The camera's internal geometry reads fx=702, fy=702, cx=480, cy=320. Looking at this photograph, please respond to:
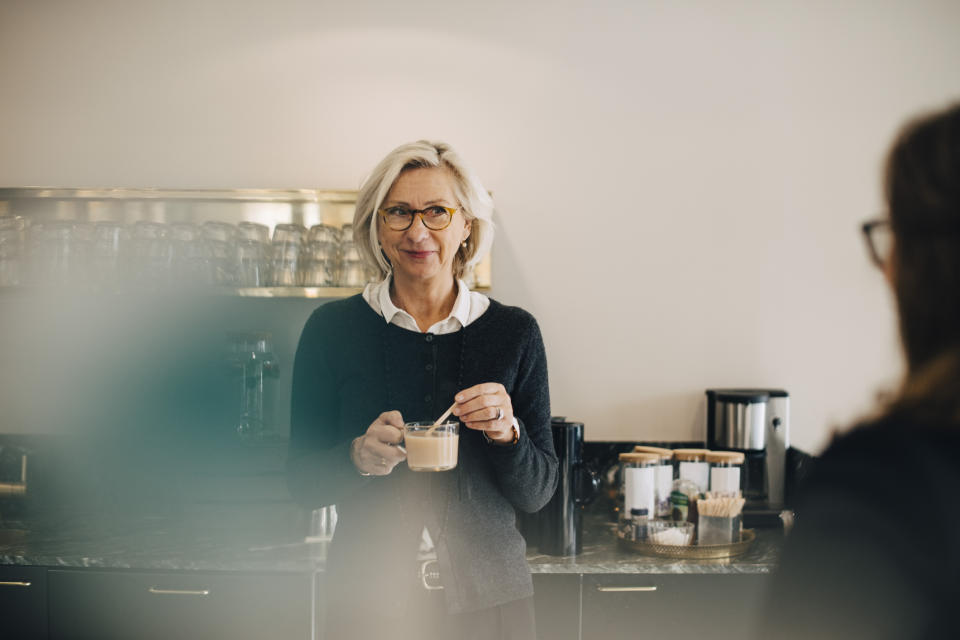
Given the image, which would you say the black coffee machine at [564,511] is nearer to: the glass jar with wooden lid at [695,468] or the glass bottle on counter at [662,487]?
the glass bottle on counter at [662,487]

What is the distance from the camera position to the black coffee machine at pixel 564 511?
2.12 m

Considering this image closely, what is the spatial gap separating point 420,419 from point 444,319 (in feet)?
0.83

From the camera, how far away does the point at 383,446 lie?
1.45 meters

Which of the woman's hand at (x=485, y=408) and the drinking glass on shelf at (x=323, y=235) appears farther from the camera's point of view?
the drinking glass on shelf at (x=323, y=235)

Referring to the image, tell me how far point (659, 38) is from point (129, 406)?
8.37 feet

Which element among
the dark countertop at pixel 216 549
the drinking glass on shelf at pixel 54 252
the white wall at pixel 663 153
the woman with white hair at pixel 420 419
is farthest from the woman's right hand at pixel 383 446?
the drinking glass on shelf at pixel 54 252

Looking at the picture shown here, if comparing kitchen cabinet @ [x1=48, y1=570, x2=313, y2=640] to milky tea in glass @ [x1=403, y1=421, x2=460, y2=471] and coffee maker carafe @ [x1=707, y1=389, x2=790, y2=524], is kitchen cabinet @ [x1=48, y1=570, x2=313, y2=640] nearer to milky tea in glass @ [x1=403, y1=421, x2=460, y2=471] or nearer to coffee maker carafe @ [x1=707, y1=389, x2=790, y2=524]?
milky tea in glass @ [x1=403, y1=421, x2=460, y2=471]

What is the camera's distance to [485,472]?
5.43ft

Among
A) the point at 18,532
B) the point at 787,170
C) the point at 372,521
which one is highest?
the point at 787,170

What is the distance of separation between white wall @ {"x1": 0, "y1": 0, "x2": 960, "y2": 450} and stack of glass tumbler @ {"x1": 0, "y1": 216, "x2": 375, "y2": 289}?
0.39 meters

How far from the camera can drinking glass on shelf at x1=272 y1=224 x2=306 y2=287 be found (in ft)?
8.38

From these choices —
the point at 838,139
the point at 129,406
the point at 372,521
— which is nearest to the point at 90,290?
the point at 129,406

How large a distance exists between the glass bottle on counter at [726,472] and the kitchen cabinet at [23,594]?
6.75 feet

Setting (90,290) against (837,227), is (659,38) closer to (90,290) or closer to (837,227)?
(837,227)
